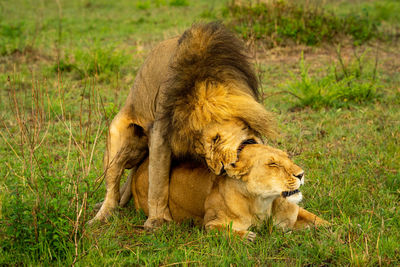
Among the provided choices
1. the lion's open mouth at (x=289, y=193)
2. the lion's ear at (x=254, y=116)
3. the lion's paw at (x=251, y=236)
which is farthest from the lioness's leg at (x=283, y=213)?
the lion's ear at (x=254, y=116)

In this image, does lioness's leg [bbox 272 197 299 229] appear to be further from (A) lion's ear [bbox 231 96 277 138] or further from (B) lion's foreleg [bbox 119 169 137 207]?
(B) lion's foreleg [bbox 119 169 137 207]

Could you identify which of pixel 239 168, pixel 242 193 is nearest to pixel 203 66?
pixel 239 168

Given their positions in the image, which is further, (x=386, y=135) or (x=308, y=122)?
(x=308, y=122)

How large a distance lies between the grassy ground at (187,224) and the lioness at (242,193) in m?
0.12

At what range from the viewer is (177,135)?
11.1ft

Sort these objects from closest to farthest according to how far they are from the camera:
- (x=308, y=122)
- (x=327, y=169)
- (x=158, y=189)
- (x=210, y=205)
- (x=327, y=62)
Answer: (x=210, y=205), (x=158, y=189), (x=327, y=169), (x=308, y=122), (x=327, y=62)

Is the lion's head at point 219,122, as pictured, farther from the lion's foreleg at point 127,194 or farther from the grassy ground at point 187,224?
the lion's foreleg at point 127,194

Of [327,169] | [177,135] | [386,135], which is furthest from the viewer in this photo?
[386,135]

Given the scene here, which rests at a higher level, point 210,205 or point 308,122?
point 210,205

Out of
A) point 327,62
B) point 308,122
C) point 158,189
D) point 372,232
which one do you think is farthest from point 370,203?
point 327,62

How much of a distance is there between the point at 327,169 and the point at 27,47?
6576 millimetres

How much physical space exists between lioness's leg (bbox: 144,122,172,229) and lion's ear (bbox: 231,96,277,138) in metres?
0.78

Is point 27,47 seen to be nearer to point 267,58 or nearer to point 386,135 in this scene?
point 267,58

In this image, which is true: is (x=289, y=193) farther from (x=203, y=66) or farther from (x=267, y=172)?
(x=203, y=66)
